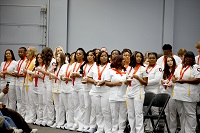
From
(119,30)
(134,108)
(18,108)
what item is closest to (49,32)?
(119,30)

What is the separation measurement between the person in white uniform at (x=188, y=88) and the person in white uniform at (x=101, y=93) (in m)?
1.37

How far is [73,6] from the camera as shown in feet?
47.5

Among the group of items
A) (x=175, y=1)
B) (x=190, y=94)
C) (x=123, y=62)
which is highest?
(x=175, y=1)

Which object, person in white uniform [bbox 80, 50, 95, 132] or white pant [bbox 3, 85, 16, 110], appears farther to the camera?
white pant [bbox 3, 85, 16, 110]

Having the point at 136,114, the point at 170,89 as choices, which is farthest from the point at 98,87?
the point at 170,89

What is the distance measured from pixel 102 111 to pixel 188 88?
179cm

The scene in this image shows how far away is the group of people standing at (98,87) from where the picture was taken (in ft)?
28.6

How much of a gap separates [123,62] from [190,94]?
1412mm

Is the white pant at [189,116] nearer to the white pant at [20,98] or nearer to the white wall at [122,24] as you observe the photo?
Result: the white pant at [20,98]

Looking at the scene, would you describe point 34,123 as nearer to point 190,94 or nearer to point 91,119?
point 91,119

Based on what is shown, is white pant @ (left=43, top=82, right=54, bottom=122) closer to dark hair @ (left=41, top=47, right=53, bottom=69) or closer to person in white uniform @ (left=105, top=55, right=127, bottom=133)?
dark hair @ (left=41, top=47, right=53, bottom=69)

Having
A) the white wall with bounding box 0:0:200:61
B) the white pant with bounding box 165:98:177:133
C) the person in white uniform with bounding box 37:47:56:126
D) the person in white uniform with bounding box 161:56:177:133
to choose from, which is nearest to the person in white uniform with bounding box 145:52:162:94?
the person in white uniform with bounding box 161:56:177:133

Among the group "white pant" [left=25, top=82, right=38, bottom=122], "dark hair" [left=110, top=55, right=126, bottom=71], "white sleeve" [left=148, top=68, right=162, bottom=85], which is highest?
"dark hair" [left=110, top=55, right=126, bottom=71]

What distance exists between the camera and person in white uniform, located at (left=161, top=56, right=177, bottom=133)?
30.6ft
